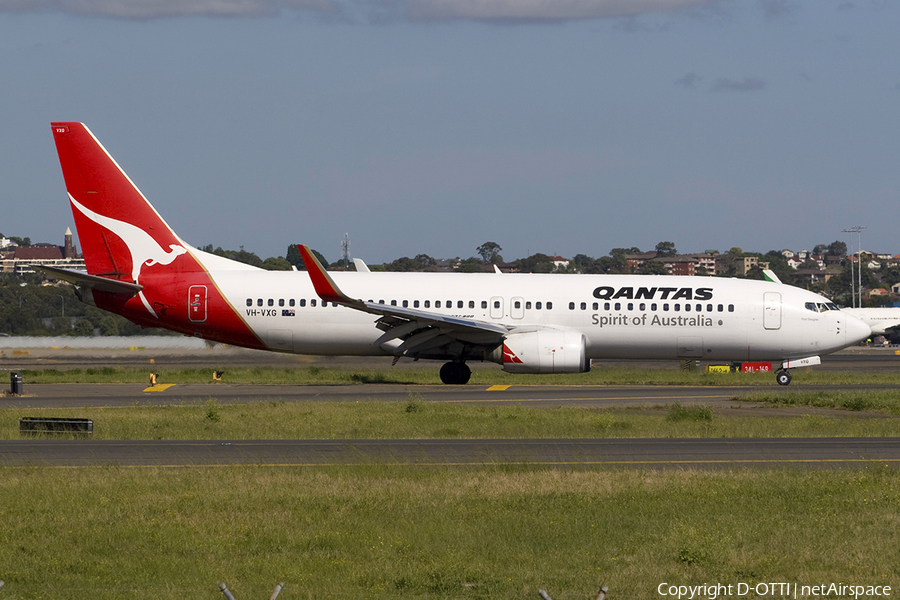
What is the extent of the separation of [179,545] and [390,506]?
11.4ft

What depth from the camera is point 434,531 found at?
45.6 ft

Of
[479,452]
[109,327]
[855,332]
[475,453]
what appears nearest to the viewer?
[475,453]

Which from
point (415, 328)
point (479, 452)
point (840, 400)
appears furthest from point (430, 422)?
point (840, 400)

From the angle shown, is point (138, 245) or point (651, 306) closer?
point (651, 306)

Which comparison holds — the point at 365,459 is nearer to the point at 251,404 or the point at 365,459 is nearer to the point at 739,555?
the point at 739,555

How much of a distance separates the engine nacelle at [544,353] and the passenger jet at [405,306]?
1177mm

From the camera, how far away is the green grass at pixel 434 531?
11625 mm

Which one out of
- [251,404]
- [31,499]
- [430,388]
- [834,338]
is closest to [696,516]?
[31,499]

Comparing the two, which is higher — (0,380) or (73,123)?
(73,123)

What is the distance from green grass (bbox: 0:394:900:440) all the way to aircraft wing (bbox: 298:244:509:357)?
20.6 feet

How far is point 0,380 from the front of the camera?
41875 millimetres

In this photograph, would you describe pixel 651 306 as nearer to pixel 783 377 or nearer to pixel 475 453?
pixel 783 377

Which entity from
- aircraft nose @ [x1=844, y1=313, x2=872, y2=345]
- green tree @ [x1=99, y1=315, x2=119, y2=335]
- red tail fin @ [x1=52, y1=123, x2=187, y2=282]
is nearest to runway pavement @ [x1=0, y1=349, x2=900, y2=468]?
aircraft nose @ [x1=844, y1=313, x2=872, y2=345]

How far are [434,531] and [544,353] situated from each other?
77.2 ft
